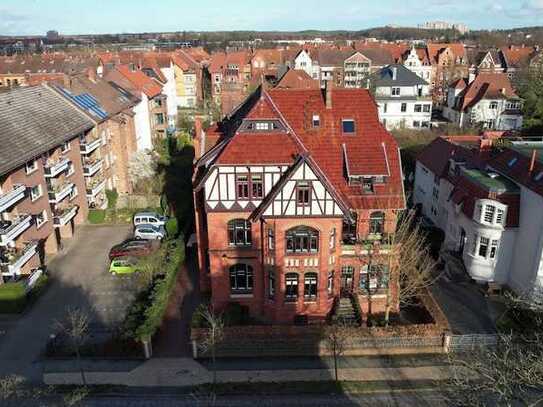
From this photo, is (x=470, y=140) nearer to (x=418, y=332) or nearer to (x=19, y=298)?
(x=418, y=332)

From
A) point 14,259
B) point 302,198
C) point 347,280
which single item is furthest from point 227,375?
point 14,259

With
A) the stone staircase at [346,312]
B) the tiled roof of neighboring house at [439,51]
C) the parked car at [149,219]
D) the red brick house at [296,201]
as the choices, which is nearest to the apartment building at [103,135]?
the parked car at [149,219]

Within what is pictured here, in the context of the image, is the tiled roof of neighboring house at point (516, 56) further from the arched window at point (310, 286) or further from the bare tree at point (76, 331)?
the bare tree at point (76, 331)

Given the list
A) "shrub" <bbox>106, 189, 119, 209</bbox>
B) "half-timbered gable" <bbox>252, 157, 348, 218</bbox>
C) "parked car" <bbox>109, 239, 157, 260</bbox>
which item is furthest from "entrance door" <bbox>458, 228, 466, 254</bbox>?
"shrub" <bbox>106, 189, 119, 209</bbox>

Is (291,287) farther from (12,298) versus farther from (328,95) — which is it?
(12,298)

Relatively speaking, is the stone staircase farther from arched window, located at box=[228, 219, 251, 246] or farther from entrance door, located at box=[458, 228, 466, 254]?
entrance door, located at box=[458, 228, 466, 254]

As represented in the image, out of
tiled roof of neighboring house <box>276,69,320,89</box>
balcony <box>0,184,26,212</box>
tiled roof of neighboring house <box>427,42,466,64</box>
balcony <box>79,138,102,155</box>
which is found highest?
tiled roof of neighboring house <box>427,42,466,64</box>

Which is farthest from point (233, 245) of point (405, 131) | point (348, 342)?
point (405, 131)
